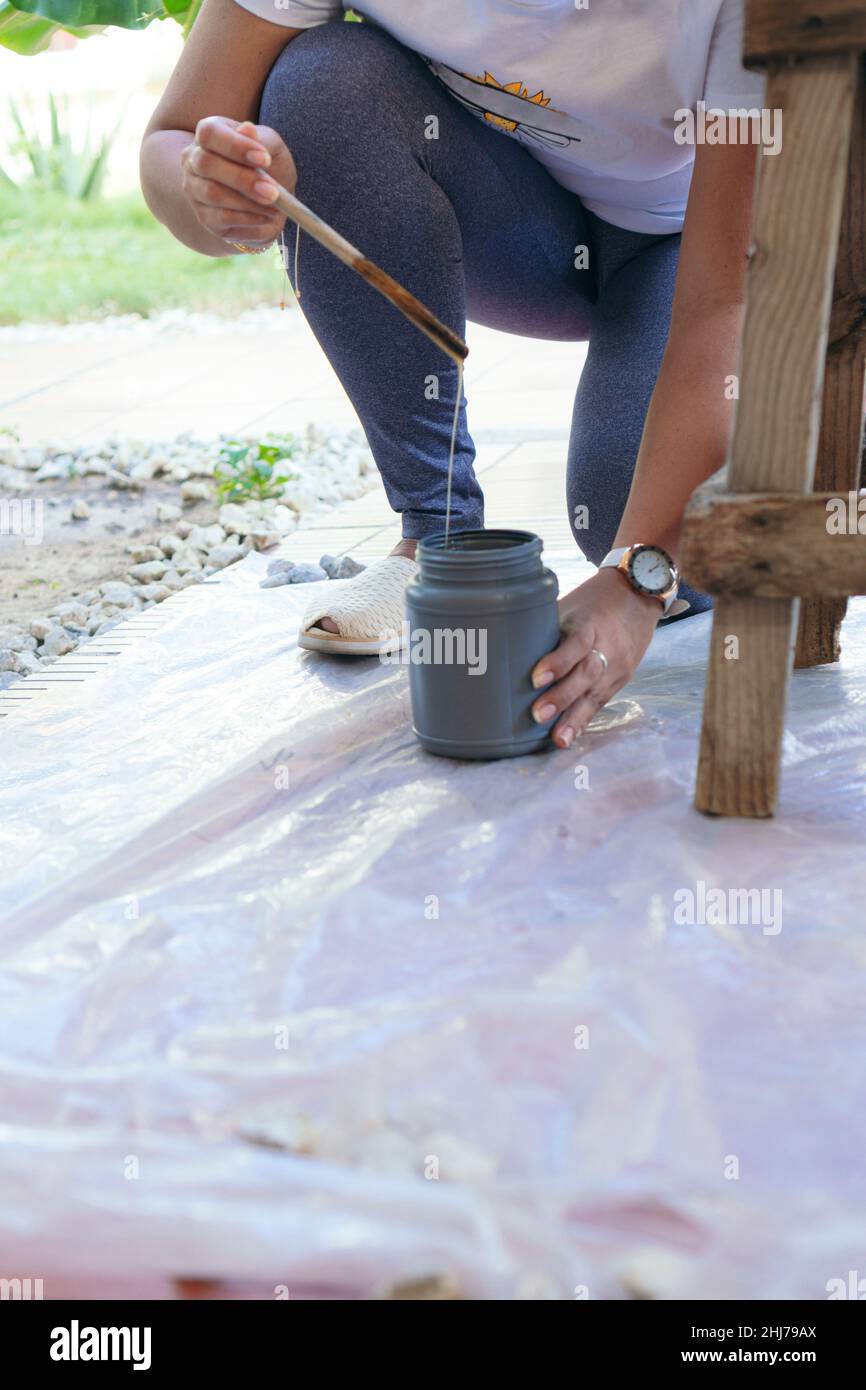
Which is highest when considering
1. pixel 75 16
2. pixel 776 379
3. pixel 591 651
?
pixel 75 16

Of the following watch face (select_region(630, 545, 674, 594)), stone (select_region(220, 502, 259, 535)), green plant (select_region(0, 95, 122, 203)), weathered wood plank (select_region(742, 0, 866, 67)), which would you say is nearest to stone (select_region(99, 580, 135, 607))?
stone (select_region(220, 502, 259, 535))

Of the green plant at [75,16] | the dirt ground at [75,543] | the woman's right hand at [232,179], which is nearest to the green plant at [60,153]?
the green plant at [75,16]

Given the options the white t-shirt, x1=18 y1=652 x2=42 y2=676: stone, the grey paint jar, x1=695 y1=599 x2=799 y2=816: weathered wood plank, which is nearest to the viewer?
x1=695 y1=599 x2=799 y2=816: weathered wood plank

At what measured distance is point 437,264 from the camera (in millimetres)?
1722

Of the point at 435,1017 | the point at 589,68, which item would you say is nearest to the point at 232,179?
the point at 589,68

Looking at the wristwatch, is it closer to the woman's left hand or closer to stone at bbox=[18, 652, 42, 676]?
the woman's left hand

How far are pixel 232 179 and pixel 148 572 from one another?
3.72ft

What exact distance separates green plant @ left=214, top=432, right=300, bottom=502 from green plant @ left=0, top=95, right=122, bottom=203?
15.1 feet

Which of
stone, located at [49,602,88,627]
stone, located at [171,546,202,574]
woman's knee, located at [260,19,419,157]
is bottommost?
stone, located at [49,602,88,627]

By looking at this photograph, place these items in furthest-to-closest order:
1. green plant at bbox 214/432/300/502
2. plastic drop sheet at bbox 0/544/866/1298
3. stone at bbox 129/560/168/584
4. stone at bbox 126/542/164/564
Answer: green plant at bbox 214/432/300/502 < stone at bbox 126/542/164/564 < stone at bbox 129/560/168/584 < plastic drop sheet at bbox 0/544/866/1298

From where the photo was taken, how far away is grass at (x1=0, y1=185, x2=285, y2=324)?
6.26m

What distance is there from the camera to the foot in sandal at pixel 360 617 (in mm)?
1731

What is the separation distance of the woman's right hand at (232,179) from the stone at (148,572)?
993 mm

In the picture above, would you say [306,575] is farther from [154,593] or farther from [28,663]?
[28,663]
